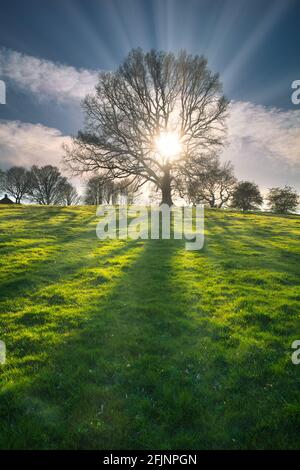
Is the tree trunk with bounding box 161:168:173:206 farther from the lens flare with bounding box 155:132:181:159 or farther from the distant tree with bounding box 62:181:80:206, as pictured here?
the distant tree with bounding box 62:181:80:206

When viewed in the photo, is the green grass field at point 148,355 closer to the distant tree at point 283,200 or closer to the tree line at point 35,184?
the distant tree at point 283,200

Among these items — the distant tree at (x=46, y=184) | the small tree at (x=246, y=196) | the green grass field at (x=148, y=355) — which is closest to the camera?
the green grass field at (x=148, y=355)

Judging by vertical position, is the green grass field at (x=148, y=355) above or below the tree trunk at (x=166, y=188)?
below

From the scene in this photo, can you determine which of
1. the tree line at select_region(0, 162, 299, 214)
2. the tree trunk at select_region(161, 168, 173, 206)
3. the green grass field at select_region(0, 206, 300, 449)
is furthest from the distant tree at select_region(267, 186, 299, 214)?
the green grass field at select_region(0, 206, 300, 449)

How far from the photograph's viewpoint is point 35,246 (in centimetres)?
1803

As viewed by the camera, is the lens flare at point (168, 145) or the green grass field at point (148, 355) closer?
the green grass field at point (148, 355)

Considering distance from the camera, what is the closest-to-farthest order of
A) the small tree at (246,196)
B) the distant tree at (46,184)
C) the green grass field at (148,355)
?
the green grass field at (148,355)
the small tree at (246,196)
the distant tree at (46,184)

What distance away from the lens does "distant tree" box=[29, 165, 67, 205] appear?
9212 cm

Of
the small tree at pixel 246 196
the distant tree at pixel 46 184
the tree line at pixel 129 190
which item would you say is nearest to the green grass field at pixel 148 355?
the tree line at pixel 129 190

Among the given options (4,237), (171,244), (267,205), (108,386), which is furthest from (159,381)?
(267,205)

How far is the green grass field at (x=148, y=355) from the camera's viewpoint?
5.13m

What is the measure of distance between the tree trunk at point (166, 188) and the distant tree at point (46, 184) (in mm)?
65507

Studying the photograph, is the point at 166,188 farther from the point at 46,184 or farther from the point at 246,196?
the point at 46,184
